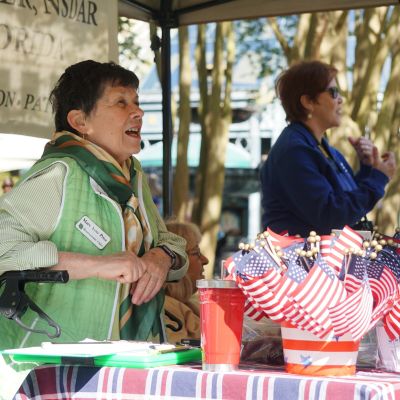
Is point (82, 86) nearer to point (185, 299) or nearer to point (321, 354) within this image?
point (321, 354)

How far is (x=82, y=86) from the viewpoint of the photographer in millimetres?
3428

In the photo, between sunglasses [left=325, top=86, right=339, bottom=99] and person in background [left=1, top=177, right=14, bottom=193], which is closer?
sunglasses [left=325, top=86, right=339, bottom=99]

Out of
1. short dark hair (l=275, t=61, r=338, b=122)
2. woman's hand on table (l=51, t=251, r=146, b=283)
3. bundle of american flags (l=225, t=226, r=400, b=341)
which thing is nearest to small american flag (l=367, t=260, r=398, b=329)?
bundle of american flags (l=225, t=226, r=400, b=341)

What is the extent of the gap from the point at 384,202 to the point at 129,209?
5.51m

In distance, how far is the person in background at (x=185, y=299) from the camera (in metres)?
4.59

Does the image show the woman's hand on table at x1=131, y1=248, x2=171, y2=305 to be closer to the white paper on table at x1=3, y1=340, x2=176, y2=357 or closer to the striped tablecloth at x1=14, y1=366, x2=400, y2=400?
the white paper on table at x1=3, y1=340, x2=176, y2=357

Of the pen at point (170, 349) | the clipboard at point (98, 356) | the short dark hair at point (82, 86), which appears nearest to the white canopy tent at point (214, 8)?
the short dark hair at point (82, 86)

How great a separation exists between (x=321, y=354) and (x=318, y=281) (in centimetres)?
18

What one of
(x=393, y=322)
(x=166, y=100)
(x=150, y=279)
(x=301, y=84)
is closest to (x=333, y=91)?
(x=301, y=84)

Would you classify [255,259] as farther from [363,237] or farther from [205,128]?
[205,128]

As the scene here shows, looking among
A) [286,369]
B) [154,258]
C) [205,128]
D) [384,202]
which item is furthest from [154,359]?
[205,128]

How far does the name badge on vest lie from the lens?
3137 mm

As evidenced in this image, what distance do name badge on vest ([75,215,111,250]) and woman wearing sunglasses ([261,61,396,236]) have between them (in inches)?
52.5

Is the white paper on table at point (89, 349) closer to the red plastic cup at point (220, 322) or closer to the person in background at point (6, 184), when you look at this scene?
the red plastic cup at point (220, 322)
